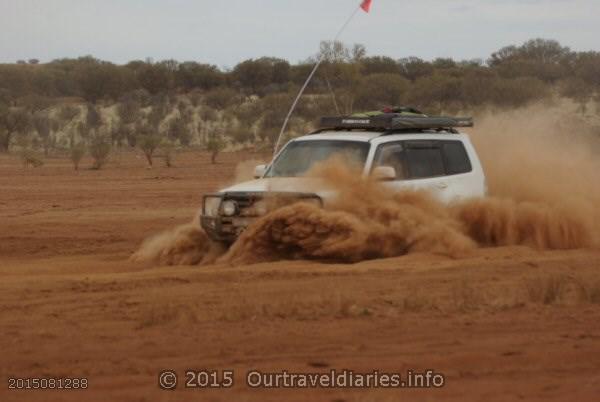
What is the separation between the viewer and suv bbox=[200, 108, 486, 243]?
12297 millimetres

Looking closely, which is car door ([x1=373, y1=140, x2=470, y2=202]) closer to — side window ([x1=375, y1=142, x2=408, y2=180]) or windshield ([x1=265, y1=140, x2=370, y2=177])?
side window ([x1=375, y1=142, x2=408, y2=180])

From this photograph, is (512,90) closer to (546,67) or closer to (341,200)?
(546,67)

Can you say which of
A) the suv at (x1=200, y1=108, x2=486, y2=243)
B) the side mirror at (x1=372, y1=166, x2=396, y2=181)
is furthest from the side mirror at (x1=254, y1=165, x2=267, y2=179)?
the side mirror at (x1=372, y1=166, x2=396, y2=181)

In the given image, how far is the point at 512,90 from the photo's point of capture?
4575cm

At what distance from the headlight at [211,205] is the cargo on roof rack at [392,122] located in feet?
6.99

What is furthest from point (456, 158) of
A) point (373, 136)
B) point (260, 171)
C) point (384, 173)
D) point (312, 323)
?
point (312, 323)

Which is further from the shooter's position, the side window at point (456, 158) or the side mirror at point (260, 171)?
the side window at point (456, 158)

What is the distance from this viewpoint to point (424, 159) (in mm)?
13367

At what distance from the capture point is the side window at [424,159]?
13.2m

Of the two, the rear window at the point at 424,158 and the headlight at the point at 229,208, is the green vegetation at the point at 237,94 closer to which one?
the rear window at the point at 424,158

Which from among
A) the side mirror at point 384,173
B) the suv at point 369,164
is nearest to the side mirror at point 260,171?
the suv at point 369,164

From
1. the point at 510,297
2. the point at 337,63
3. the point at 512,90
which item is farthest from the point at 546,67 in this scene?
the point at 510,297

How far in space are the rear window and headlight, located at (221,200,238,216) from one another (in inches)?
70.0

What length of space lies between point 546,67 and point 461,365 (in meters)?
51.3
